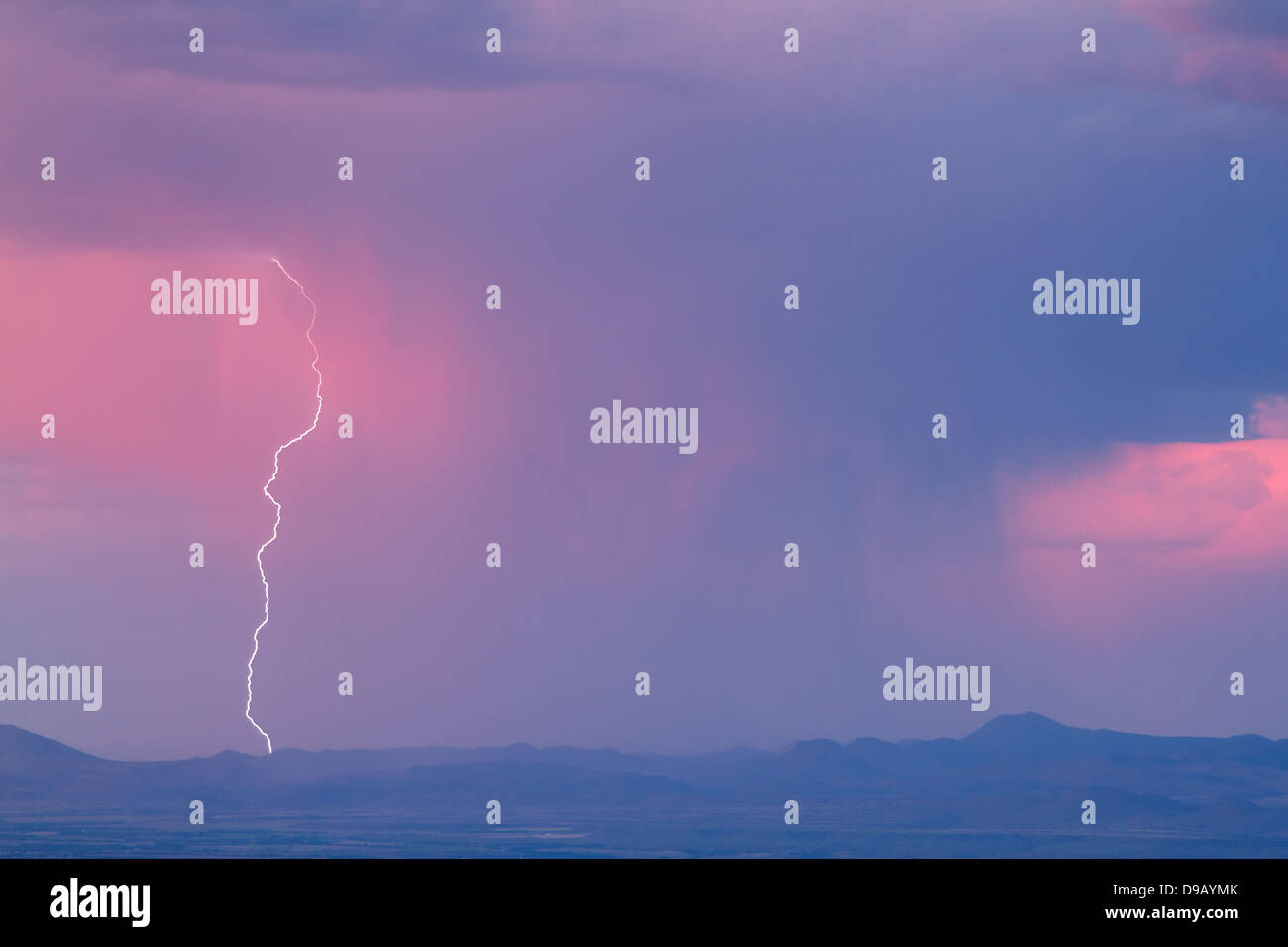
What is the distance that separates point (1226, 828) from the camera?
4453cm

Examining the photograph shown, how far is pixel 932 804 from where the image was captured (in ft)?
143

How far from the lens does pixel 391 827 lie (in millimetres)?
37500
